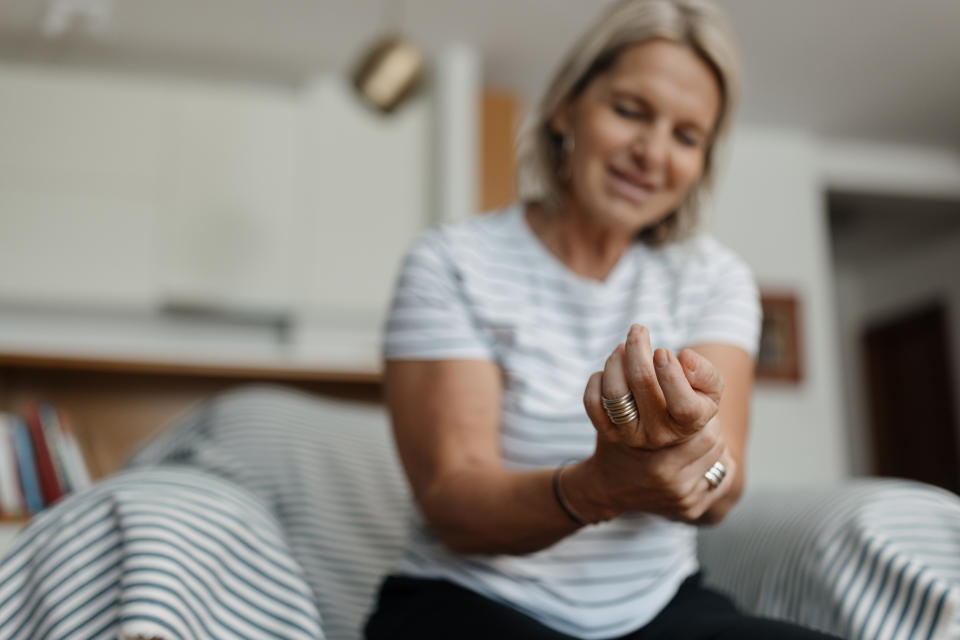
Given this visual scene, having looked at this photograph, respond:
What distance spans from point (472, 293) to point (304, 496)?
1.26 ft

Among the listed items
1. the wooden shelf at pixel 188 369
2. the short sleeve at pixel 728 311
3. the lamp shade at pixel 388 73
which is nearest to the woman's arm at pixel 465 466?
the short sleeve at pixel 728 311

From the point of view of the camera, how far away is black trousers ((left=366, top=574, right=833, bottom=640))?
768 millimetres

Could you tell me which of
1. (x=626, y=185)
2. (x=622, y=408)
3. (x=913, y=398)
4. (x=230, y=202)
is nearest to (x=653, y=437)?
(x=622, y=408)

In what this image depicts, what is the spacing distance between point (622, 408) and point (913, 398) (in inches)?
230

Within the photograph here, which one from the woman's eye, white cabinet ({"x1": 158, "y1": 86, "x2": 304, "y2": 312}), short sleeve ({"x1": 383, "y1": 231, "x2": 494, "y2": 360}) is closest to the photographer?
short sleeve ({"x1": 383, "y1": 231, "x2": 494, "y2": 360})

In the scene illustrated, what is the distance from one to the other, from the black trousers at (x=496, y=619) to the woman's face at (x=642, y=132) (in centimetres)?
42

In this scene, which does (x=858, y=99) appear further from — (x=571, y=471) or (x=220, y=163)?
(x=571, y=471)

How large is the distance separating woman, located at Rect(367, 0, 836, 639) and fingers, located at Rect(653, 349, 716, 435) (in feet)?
0.08

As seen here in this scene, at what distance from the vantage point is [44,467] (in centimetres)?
184

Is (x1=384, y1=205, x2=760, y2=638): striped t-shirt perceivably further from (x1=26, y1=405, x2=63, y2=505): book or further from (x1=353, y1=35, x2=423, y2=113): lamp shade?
(x1=353, y1=35, x2=423, y2=113): lamp shade

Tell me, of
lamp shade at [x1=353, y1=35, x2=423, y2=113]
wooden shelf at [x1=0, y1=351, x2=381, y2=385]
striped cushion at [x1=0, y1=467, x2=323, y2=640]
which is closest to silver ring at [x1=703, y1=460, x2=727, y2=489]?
striped cushion at [x1=0, y1=467, x2=323, y2=640]

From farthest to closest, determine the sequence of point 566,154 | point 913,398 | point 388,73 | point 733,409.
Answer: point 913,398 → point 388,73 → point 566,154 → point 733,409

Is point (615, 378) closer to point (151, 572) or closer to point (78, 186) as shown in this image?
point (151, 572)

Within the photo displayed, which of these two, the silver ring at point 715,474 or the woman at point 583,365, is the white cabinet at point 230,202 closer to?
the woman at point 583,365
